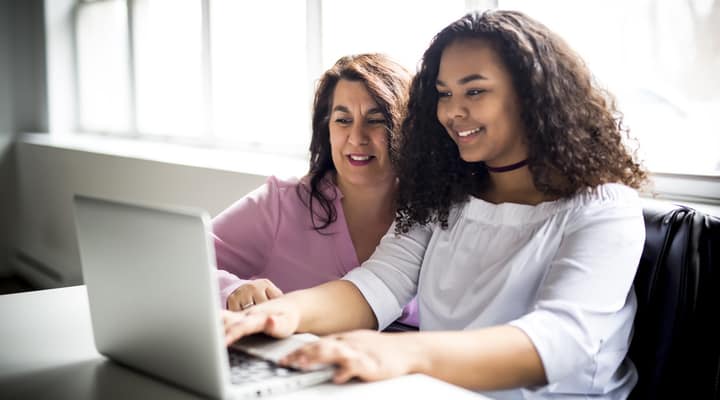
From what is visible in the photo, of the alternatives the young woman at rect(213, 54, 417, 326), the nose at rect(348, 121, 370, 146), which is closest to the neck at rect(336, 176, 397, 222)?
the young woman at rect(213, 54, 417, 326)

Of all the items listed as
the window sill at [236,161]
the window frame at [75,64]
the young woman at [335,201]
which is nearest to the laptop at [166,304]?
the young woman at [335,201]

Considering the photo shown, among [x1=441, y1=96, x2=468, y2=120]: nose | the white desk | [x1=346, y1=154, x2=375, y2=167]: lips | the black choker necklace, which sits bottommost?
the white desk

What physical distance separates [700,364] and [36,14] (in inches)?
205

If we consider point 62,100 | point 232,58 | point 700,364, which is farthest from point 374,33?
point 62,100

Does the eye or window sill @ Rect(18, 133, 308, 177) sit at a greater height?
the eye

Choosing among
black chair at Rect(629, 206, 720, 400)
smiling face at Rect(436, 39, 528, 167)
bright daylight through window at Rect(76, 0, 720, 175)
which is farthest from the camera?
bright daylight through window at Rect(76, 0, 720, 175)

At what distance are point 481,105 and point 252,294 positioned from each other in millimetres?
566

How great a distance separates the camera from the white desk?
1.03 m

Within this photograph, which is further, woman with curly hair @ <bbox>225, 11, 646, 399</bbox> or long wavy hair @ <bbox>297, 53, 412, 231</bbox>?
long wavy hair @ <bbox>297, 53, 412, 231</bbox>

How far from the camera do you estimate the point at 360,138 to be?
1959 mm

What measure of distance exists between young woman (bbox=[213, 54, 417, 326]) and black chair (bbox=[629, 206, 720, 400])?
60 cm

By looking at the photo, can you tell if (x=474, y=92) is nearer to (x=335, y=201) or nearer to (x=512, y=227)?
(x=512, y=227)

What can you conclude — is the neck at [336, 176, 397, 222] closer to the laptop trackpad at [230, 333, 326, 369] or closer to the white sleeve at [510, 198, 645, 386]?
the white sleeve at [510, 198, 645, 386]

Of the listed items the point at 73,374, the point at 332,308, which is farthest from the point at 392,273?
the point at 73,374
